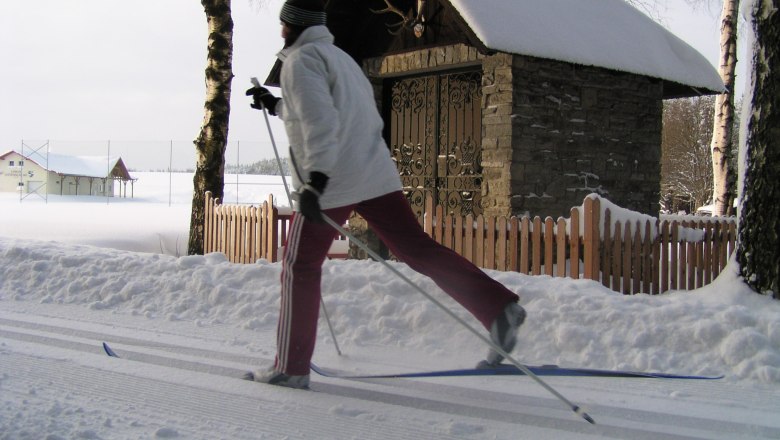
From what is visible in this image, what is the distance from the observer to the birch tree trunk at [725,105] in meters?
14.1

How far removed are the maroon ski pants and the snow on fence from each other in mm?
3481

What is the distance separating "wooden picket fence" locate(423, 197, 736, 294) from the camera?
6.75 metres

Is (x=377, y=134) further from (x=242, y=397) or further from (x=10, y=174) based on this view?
(x=10, y=174)

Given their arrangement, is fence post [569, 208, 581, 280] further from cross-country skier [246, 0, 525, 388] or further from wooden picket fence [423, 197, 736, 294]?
cross-country skier [246, 0, 525, 388]

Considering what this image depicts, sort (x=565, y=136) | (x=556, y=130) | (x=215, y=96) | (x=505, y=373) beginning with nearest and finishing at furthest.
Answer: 1. (x=505, y=373)
2. (x=556, y=130)
3. (x=565, y=136)
4. (x=215, y=96)

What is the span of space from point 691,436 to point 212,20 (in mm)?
9861

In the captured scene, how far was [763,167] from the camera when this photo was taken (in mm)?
5340

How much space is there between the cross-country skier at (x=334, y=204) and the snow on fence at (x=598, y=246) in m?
3.49

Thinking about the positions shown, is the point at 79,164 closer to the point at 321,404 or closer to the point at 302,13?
the point at 302,13

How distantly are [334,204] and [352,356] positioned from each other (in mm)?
1180

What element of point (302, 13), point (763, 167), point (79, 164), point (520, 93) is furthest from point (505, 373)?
point (79, 164)

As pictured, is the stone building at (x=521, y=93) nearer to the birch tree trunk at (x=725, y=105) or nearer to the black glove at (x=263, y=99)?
the birch tree trunk at (x=725, y=105)

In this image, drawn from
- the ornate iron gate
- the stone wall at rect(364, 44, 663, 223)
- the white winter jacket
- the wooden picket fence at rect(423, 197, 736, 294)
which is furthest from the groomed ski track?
the ornate iron gate

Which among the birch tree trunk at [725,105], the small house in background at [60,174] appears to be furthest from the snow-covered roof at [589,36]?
the small house in background at [60,174]
